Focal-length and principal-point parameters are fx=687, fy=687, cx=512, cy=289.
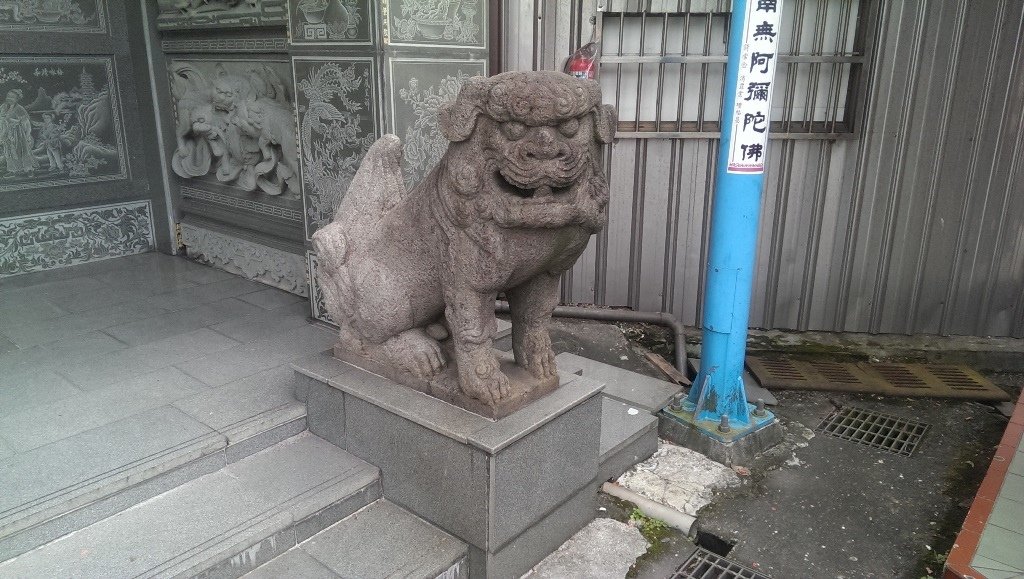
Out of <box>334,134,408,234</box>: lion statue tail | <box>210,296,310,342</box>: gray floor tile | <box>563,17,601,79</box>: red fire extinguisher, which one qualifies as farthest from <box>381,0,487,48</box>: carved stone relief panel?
<box>210,296,310,342</box>: gray floor tile

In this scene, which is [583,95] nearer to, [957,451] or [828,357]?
[957,451]

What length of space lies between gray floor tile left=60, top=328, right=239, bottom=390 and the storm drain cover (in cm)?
370

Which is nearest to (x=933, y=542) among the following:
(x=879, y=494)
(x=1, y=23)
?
(x=879, y=494)

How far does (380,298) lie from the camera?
3113mm

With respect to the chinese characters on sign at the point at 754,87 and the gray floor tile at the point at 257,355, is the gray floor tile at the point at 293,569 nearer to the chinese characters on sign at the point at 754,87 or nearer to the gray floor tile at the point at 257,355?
the gray floor tile at the point at 257,355

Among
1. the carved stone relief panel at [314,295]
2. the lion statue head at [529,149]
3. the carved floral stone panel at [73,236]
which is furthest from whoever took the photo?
the carved floral stone panel at [73,236]

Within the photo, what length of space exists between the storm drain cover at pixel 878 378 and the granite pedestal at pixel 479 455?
2238mm

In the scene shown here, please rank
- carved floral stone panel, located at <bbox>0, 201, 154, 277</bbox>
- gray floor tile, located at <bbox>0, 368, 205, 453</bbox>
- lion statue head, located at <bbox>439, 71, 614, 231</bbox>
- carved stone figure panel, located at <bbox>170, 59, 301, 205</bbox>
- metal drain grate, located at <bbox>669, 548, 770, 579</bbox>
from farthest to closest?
carved floral stone panel, located at <bbox>0, 201, 154, 277</bbox> → carved stone figure panel, located at <bbox>170, 59, 301, 205</bbox> → gray floor tile, located at <bbox>0, 368, 205, 453</bbox> → metal drain grate, located at <bbox>669, 548, 770, 579</bbox> → lion statue head, located at <bbox>439, 71, 614, 231</bbox>

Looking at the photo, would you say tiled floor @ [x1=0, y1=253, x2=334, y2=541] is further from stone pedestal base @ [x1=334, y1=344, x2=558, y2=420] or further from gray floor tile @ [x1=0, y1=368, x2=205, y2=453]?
stone pedestal base @ [x1=334, y1=344, x2=558, y2=420]

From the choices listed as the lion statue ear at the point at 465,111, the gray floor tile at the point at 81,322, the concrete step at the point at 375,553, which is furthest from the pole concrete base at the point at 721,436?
the gray floor tile at the point at 81,322

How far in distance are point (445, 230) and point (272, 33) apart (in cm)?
306

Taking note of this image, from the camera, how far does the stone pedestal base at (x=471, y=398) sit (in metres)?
2.90

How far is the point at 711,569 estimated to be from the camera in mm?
3059

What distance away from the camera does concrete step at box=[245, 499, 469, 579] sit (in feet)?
8.87
